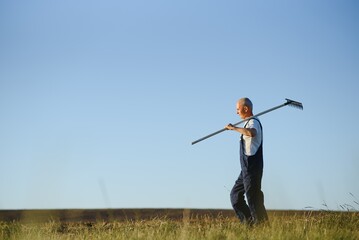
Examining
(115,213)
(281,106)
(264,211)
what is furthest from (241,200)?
(115,213)

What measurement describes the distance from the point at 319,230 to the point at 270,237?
1.00 meters

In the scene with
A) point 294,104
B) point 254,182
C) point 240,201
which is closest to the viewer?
point 254,182

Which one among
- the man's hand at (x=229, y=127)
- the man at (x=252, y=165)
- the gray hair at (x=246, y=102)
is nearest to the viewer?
the man at (x=252, y=165)

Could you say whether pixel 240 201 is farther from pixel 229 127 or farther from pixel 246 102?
pixel 246 102

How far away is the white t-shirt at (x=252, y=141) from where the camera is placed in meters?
6.43

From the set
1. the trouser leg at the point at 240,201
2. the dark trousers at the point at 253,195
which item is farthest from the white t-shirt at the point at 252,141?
the trouser leg at the point at 240,201

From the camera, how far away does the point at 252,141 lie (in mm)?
6441

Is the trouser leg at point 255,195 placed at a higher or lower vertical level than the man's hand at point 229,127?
lower

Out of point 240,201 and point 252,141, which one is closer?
point 252,141

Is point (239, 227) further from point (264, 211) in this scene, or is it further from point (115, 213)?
point (115, 213)

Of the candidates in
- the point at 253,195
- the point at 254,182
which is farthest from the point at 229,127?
the point at 253,195

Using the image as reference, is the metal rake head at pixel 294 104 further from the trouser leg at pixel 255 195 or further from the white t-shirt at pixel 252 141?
the trouser leg at pixel 255 195

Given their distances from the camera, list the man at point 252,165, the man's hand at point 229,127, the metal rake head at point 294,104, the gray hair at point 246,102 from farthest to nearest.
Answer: the metal rake head at point 294,104 < the gray hair at point 246,102 < the man's hand at point 229,127 < the man at point 252,165

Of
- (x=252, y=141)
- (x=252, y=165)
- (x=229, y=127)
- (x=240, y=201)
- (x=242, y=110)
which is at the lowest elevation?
(x=240, y=201)
